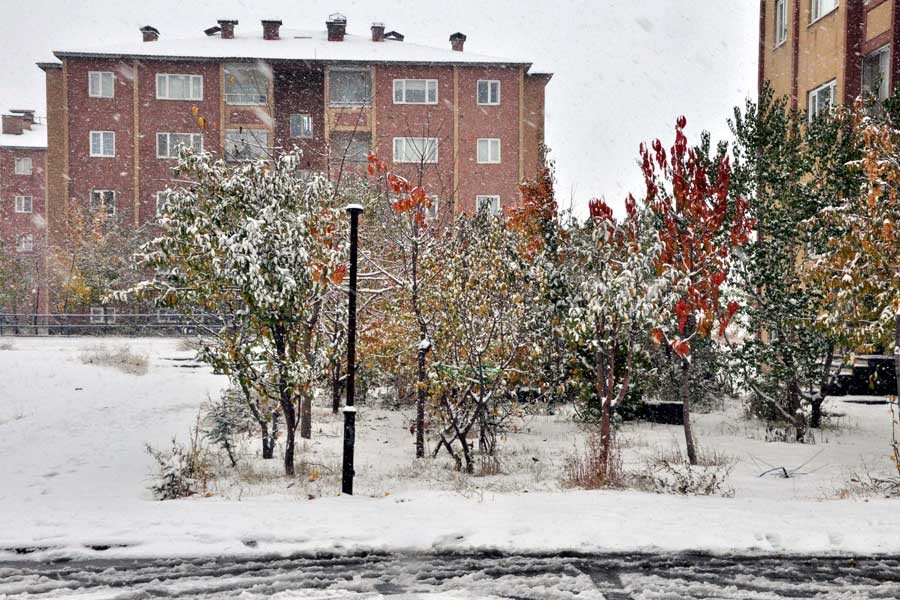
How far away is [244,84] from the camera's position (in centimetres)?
3753

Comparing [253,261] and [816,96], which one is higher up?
[816,96]

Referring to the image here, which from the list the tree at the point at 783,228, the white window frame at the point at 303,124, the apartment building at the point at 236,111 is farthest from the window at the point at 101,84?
the tree at the point at 783,228

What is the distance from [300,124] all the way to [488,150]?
928cm

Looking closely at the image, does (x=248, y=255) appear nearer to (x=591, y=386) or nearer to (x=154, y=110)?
(x=591, y=386)

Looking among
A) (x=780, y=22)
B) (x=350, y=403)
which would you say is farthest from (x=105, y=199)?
(x=350, y=403)

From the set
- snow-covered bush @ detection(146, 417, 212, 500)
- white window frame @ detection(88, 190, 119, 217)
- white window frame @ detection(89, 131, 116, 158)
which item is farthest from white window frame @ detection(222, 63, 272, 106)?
snow-covered bush @ detection(146, 417, 212, 500)

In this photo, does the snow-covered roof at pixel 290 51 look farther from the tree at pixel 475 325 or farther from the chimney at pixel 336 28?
the tree at pixel 475 325

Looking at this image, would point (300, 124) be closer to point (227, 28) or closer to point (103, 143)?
point (227, 28)

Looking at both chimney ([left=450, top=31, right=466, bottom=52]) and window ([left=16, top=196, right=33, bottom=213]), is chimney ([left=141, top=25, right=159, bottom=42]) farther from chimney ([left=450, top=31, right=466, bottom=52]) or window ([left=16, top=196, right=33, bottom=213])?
window ([left=16, top=196, right=33, bottom=213])

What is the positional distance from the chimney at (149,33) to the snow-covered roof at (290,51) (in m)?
1.72

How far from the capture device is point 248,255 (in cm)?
869

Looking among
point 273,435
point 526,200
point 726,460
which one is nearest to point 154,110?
point 526,200

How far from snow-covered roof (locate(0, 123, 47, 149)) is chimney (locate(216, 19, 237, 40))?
21.2 meters

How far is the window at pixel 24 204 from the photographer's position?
5312 cm
